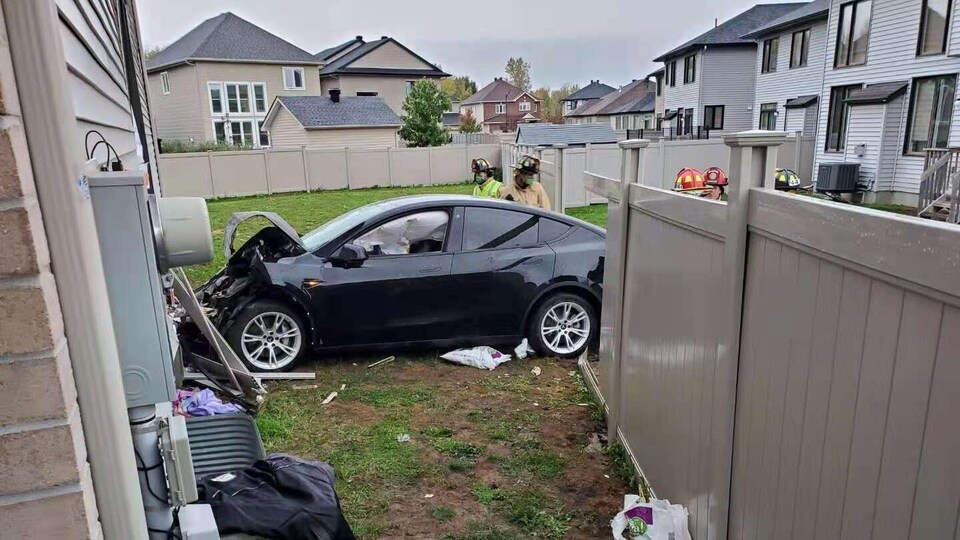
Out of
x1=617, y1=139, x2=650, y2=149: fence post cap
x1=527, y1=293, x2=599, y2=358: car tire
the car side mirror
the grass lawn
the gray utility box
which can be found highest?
x1=617, y1=139, x2=650, y2=149: fence post cap

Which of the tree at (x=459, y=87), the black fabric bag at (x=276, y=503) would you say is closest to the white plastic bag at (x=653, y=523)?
the black fabric bag at (x=276, y=503)

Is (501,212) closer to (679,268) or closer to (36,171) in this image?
(679,268)

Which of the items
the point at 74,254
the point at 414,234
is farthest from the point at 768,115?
the point at 74,254

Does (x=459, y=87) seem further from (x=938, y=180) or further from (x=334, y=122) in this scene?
(x=938, y=180)

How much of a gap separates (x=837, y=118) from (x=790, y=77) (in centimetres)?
543

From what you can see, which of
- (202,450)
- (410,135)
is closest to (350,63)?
(410,135)

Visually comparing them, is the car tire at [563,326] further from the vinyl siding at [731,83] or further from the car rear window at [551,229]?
the vinyl siding at [731,83]

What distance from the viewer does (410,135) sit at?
3753 cm

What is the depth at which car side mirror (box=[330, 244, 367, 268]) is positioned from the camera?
18.9ft

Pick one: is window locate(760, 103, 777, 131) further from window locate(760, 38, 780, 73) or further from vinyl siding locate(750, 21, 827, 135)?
window locate(760, 38, 780, 73)

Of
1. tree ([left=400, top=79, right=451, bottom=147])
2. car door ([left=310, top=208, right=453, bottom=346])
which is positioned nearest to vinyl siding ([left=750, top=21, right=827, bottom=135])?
tree ([left=400, top=79, right=451, bottom=147])

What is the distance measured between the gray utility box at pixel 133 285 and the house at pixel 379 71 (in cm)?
4605

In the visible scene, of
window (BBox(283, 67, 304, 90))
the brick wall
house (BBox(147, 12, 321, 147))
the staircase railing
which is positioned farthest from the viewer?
window (BBox(283, 67, 304, 90))

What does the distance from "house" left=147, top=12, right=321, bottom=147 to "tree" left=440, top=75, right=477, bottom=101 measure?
68.2 m
